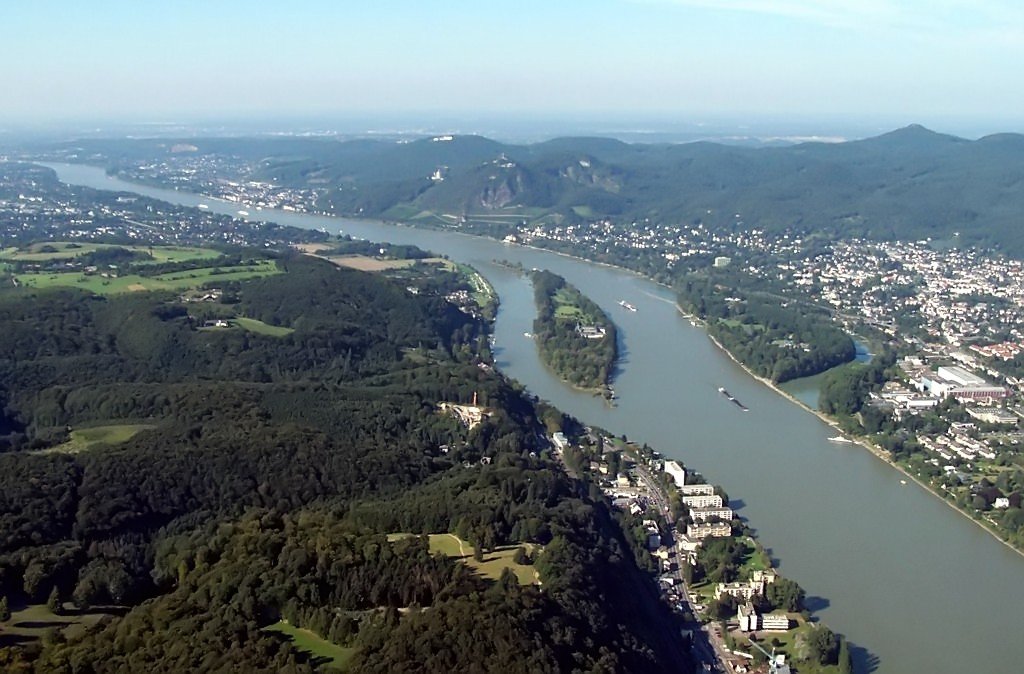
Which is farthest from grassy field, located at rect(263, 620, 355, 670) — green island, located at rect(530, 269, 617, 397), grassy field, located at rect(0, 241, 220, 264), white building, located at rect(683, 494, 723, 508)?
grassy field, located at rect(0, 241, 220, 264)

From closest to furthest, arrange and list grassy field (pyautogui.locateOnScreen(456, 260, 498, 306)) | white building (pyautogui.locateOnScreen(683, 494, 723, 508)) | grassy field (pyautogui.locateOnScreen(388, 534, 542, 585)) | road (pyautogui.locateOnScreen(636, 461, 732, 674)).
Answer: grassy field (pyautogui.locateOnScreen(388, 534, 542, 585)) → road (pyautogui.locateOnScreen(636, 461, 732, 674)) → white building (pyautogui.locateOnScreen(683, 494, 723, 508)) → grassy field (pyautogui.locateOnScreen(456, 260, 498, 306))

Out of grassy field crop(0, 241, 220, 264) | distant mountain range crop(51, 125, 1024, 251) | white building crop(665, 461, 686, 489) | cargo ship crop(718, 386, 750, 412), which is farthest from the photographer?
distant mountain range crop(51, 125, 1024, 251)

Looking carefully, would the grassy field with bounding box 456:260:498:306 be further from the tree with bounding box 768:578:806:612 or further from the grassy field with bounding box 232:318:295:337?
the tree with bounding box 768:578:806:612

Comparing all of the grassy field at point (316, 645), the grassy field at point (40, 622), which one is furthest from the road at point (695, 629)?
the grassy field at point (40, 622)

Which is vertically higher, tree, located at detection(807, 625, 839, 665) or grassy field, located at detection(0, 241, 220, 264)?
grassy field, located at detection(0, 241, 220, 264)

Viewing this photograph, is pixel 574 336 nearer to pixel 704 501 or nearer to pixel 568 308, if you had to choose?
pixel 568 308

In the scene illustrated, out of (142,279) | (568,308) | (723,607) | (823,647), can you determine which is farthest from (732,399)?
(142,279)

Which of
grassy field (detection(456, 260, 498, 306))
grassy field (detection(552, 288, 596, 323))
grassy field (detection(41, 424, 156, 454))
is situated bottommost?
grassy field (detection(456, 260, 498, 306))
